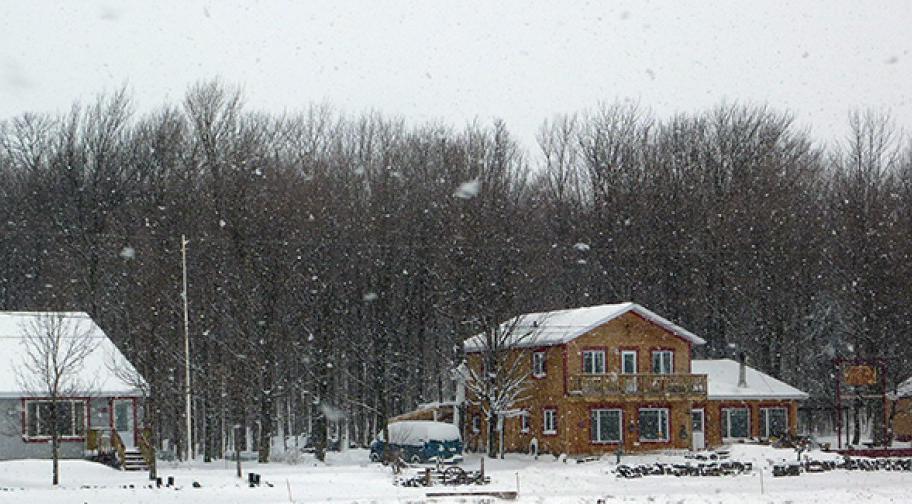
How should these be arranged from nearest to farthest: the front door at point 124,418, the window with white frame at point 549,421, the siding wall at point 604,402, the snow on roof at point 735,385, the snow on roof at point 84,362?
the snow on roof at point 84,362, the front door at point 124,418, the siding wall at point 604,402, the window with white frame at point 549,421, the snow on roof at point 735,385

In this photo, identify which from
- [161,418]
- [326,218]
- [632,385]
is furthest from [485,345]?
[161,418]

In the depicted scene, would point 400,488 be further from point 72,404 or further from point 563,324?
point 563,324

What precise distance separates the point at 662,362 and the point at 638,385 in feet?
8.30

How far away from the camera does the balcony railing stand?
56469 mm

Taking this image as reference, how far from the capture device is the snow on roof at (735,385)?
61.3 m

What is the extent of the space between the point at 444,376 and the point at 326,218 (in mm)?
12870

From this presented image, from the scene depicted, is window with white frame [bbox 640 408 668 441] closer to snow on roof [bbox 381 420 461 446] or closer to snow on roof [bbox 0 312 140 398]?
snow on roof [bbox 381 420 461 446]

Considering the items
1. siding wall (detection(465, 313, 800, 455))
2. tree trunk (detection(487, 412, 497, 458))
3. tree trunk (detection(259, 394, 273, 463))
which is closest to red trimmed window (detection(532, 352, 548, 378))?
siding wall (detection(465, 313, 800, 455))

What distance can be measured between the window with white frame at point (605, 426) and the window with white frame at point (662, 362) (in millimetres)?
2970

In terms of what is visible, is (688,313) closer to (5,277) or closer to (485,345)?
(485,345)

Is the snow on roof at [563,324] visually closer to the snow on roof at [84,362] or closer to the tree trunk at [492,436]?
the tree trunk at [492,436]

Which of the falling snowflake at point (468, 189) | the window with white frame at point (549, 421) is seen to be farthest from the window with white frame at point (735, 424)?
the falling snowflake at point (468, 189)

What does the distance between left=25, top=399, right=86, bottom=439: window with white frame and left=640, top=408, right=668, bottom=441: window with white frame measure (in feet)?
71.9

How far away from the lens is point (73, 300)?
6619cm
